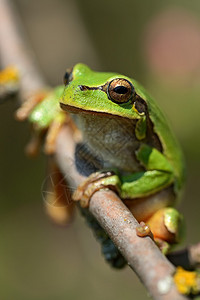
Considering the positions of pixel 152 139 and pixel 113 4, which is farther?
pixel 113 4

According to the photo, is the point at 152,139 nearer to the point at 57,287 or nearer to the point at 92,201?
the point at 92,201

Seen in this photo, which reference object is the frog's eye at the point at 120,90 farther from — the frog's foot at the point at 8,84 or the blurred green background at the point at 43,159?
the blurred green background at the point at 43,159

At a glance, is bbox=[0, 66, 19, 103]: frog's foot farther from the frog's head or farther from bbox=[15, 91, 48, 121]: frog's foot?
the frog's head

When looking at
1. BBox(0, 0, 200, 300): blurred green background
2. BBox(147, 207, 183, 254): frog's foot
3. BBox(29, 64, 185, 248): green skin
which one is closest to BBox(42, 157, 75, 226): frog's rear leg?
BBox(29, 64, 185, 248): green skin

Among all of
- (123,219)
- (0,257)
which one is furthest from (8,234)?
(123,219)

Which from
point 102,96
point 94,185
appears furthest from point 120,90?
point 94,185

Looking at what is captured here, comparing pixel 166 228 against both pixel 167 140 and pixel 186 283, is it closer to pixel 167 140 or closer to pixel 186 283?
pixel 167 140

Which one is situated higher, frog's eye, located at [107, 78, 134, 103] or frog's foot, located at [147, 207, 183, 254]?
frog's eye, located at [107, 78, 134, 103]
